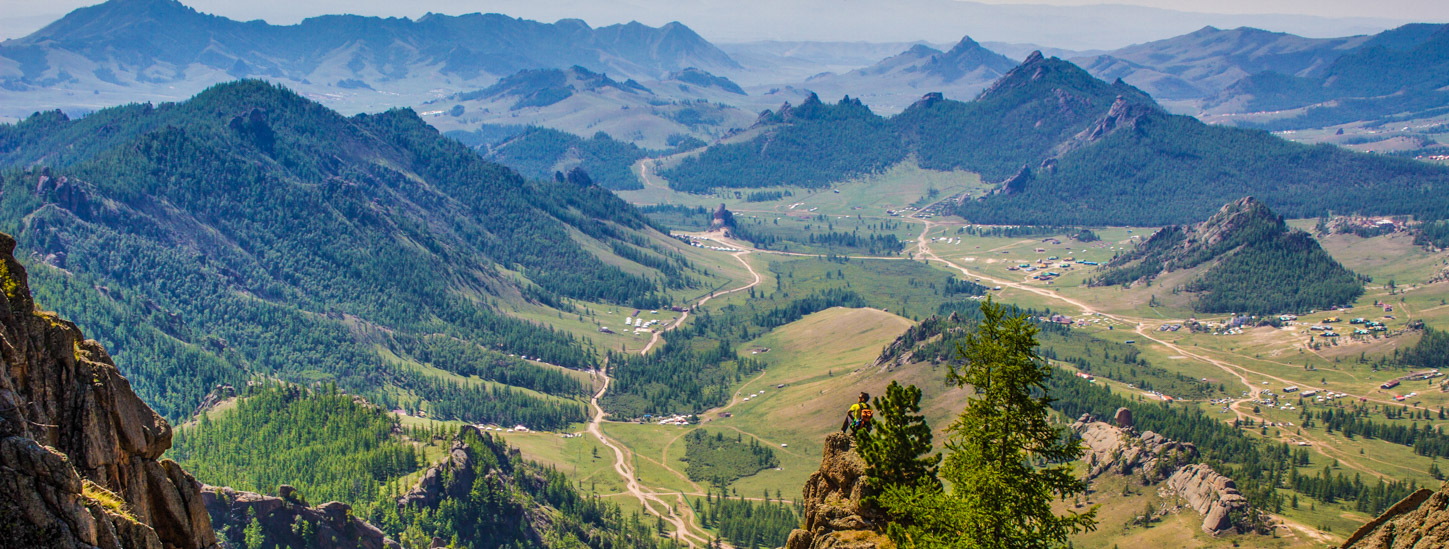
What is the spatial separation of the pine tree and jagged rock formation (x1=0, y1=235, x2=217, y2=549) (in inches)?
1490

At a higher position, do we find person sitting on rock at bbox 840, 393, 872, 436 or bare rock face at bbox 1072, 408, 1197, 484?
person sitting on rock at bbox 840, 393, 872, 436

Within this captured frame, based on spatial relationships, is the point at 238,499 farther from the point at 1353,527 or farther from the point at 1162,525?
the point at 1353,527

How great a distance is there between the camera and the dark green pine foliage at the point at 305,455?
170000 millimetres

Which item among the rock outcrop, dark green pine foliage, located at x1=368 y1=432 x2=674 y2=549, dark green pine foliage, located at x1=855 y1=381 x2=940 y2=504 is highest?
the rock outcrop

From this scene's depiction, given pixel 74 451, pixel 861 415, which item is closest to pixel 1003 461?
pixel 861 415

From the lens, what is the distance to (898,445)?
60.7m

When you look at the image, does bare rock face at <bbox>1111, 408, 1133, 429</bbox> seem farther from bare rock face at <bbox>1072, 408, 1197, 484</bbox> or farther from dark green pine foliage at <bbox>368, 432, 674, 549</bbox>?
dark green pine foliage at <bbox>368, 432, 674, 549</bbox>

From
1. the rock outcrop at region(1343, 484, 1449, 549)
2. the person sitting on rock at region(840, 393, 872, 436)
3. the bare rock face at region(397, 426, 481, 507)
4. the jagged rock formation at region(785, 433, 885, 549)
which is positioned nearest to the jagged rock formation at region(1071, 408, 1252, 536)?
the jagged rock formation at region(785, 433, 885, 549)

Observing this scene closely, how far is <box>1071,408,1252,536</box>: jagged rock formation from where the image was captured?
5719 inches

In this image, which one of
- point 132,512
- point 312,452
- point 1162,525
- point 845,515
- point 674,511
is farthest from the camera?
point 674,511

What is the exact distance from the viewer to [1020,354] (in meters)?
52.7

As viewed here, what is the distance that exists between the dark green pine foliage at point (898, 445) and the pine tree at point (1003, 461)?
555 cm

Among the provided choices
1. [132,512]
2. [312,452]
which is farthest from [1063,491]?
[312,452]

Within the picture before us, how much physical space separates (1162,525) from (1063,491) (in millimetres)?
113899
